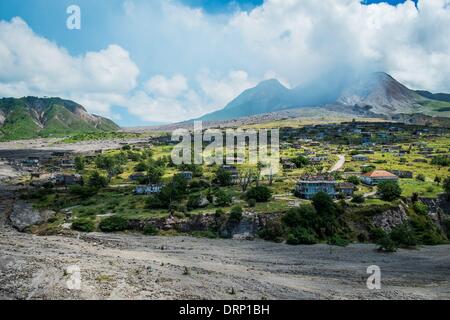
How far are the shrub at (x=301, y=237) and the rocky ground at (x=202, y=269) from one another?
5.08 ft

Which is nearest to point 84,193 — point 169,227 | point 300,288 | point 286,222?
point 169,227

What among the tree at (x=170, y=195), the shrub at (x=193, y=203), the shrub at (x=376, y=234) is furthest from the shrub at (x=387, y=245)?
the tree at (x=170, y=195)

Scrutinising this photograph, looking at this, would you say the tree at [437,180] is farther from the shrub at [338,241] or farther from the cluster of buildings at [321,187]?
Result: the shrub at [338,241]

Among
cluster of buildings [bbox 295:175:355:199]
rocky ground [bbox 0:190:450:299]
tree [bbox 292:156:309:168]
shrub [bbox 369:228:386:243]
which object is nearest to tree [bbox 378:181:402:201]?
cluster of buildings [bbox 295:175:355:199]

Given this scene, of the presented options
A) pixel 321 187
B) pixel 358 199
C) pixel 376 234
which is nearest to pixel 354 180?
pixel 321 187

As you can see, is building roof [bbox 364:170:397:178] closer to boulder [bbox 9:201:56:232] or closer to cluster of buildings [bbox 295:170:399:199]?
cluster of buildings [bbox 295:170:399:199]

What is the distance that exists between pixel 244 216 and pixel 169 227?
10.6 metres

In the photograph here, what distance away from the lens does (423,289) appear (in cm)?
3678

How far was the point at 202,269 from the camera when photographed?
4125 centimetres

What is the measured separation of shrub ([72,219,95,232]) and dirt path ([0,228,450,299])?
290cm

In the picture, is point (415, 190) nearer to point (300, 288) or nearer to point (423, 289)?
point (423, 289)

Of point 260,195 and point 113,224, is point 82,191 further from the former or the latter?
point 260,195

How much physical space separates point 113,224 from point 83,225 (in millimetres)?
4186

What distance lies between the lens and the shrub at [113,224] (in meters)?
58.2
